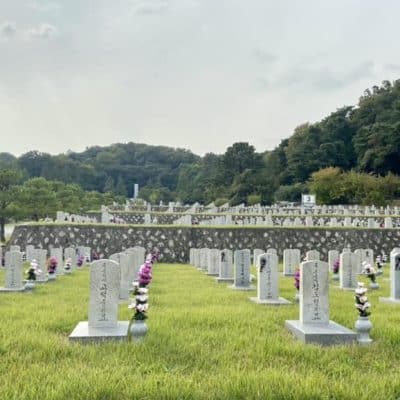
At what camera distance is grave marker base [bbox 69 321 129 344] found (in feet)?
18.1

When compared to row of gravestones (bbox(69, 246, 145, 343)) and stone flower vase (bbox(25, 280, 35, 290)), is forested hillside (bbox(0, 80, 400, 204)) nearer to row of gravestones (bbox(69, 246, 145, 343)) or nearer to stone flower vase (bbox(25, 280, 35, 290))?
stone flower vase (bbox(25, 280, 35, 290))

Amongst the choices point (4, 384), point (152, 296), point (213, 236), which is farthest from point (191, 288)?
point (213, 236)

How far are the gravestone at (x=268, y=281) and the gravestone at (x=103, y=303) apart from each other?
350 cm

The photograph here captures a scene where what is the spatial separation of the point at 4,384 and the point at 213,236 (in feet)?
61.7

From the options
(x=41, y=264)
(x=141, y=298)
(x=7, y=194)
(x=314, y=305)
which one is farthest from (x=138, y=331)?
(x=7, y=194)

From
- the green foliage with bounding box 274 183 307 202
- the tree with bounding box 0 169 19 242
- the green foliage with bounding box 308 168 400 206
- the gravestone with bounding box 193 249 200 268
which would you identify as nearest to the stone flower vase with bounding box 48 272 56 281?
the gravestone with bounding box 193 249 200 268

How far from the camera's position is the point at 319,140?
75625mm

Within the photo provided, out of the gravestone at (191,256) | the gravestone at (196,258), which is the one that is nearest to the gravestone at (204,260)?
the gravestone at (196,258)

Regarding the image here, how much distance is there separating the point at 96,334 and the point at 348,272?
7595 millimetres

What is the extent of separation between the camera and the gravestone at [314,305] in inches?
239

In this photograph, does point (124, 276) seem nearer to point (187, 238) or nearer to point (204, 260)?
point (204, 260)

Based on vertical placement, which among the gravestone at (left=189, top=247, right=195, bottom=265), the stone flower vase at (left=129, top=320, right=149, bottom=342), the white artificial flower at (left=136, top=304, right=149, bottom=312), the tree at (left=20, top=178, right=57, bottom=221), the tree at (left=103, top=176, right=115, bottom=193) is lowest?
the gravestone at (left=189, top=247, right=195, bottom=265)

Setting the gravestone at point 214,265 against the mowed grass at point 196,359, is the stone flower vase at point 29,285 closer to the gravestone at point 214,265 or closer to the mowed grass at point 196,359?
the mowed grass at point 196,359

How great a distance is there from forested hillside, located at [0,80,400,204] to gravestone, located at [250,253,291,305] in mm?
42348
